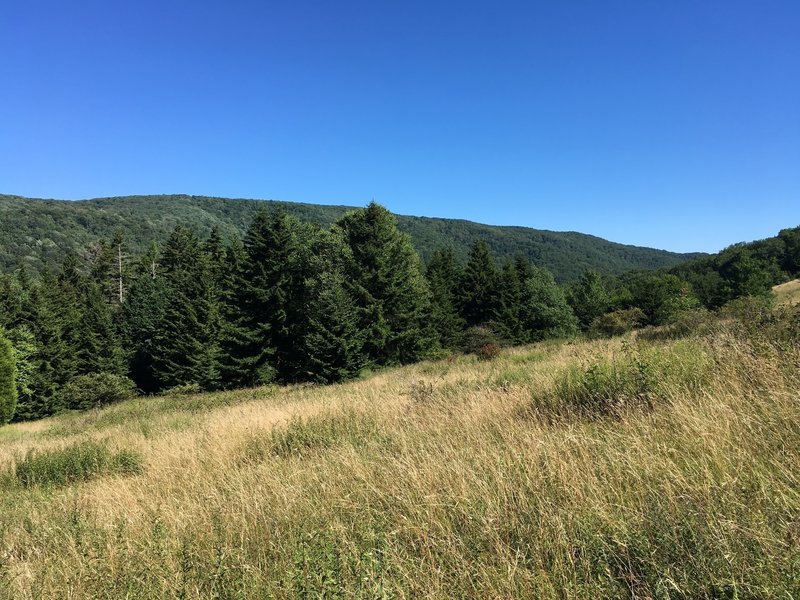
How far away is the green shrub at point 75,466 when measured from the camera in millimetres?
6344

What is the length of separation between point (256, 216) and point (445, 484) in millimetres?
34467

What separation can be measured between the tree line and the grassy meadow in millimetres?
21226

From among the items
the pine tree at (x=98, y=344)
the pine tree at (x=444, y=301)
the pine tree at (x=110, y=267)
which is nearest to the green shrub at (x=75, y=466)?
the pine tree at (x=444, y=301)

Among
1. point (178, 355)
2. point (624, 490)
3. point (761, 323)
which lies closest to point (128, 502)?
point (624, 490)

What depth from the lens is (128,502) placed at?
4316 mm

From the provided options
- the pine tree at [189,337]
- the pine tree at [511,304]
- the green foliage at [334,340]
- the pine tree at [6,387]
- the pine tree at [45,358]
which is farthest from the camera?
the pine tree at [511,304]

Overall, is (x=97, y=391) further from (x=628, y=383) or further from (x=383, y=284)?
(x=628, y=383)

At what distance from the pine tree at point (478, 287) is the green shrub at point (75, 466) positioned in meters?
43.2

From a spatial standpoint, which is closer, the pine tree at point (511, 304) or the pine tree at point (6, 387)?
the pine tree at point (6, 387)

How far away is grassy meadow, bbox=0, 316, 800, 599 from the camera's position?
195 cm

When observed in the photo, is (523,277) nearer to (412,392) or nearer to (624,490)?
(412,392)

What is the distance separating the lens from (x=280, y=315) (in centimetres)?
3266

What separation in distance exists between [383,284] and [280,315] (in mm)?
8408

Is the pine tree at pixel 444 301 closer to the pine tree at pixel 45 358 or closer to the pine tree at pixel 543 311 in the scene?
the pine tree at pixel 543 311
